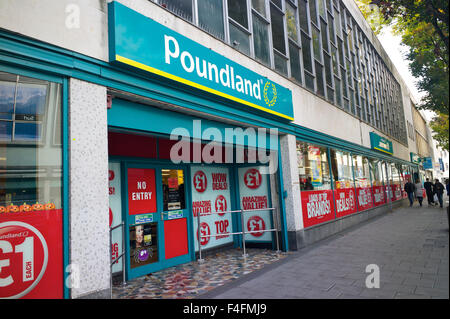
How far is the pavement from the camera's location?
429 cm

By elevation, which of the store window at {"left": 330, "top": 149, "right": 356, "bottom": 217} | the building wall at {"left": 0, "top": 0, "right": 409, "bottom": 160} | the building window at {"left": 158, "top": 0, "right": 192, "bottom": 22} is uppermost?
the building window at {"left": 158, "top": 0, "right": 192, "bottom": 22}

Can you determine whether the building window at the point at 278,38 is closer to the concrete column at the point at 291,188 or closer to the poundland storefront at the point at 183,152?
the poundland storefront at the point at 183,152

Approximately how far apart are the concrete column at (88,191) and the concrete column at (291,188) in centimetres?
529

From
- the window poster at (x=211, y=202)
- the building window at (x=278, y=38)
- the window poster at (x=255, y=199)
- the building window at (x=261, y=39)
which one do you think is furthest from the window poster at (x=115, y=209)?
the building window at (x=278, y=38)

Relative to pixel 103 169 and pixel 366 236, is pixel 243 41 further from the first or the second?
pixel 366 236

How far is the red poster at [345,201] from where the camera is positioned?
36.2 feet

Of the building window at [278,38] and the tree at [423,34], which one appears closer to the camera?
the tree at [423,34]

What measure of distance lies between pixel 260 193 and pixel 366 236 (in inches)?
138

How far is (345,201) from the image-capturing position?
1170cm

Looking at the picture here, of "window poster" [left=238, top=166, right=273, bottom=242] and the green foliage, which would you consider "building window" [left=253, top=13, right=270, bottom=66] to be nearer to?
"window poster" [left=238, top=166, right=273, bottom=242]

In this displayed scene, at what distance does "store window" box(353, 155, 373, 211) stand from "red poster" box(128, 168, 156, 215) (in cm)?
973

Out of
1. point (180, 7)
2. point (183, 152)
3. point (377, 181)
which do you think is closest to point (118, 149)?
point (183, 152)

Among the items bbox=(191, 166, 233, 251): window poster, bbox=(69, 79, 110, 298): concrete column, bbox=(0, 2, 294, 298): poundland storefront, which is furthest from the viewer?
bbox=(191, 166, 233, 251): window poster

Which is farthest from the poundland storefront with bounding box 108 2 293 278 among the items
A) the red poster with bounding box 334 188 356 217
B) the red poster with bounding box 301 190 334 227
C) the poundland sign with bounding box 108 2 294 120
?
the red poster with bounding box 334 188 356 217
